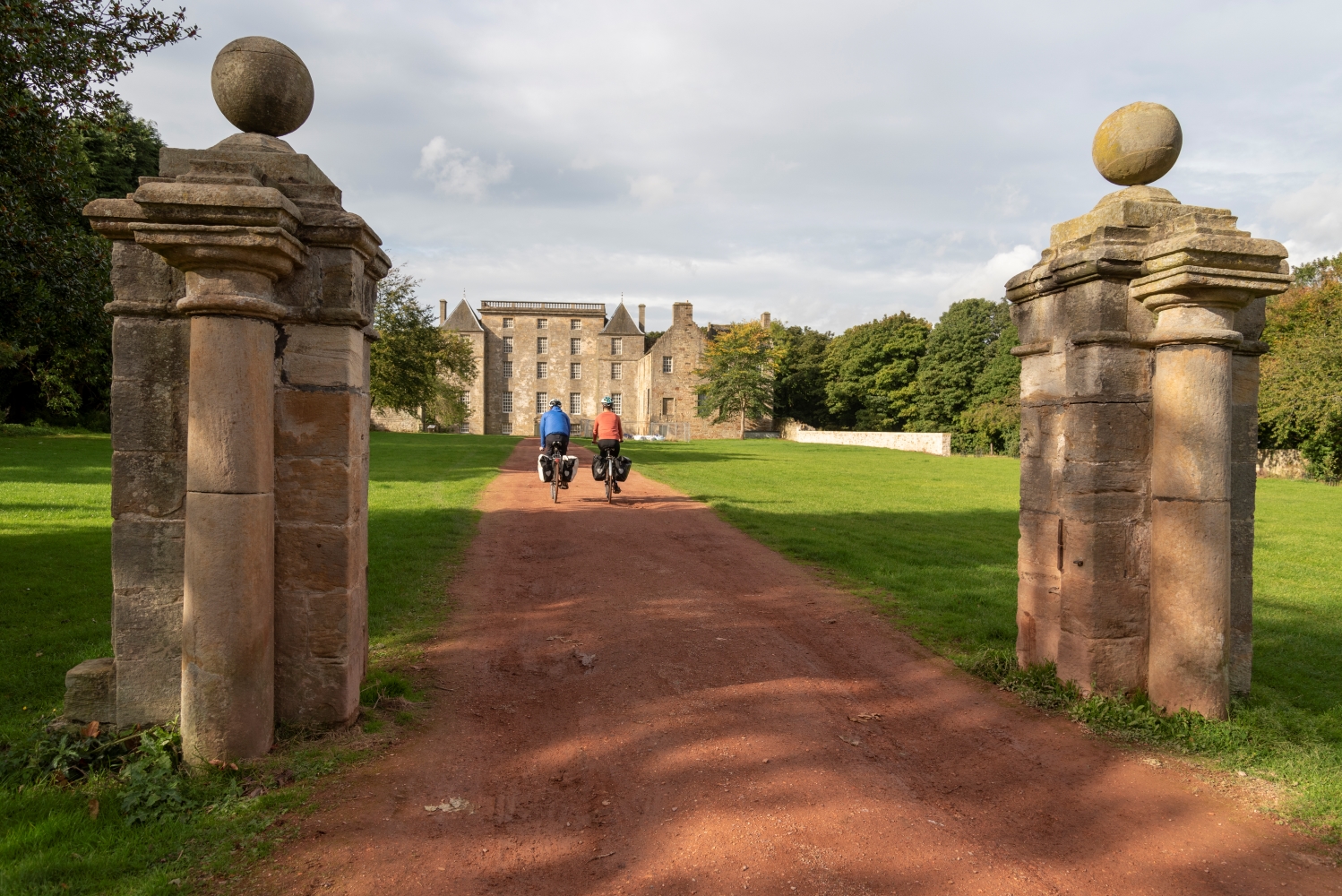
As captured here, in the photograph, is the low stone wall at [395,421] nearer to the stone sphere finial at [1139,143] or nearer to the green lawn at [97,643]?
the green lawn at [97,643]

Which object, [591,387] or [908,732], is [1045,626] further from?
[591,387]

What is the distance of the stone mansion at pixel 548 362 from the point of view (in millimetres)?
62497

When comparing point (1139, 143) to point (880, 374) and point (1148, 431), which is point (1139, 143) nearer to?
point (1148, 431)

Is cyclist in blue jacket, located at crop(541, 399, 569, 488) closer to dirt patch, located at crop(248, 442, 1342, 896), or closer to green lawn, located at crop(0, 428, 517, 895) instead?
green lawn, located at crop(0, 428, 517, 895)

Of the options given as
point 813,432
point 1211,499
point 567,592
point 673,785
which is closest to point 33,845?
point 673,785

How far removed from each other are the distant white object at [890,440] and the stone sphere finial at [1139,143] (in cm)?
3732

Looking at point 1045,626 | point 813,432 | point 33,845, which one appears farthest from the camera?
point 813,432

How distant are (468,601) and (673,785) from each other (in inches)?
146

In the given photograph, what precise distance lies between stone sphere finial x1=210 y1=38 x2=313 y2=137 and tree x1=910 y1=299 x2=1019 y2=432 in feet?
160

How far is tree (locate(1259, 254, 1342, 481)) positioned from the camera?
28.4m

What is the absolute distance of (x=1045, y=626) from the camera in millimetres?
5051

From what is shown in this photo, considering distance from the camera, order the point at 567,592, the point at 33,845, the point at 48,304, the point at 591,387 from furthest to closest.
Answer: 1. the point at 591,387
2. the point at 567,592
3. the point at 48,304
4. the point at 33,845

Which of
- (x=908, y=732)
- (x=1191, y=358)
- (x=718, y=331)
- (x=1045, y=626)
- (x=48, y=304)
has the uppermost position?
(x=718, y=331)

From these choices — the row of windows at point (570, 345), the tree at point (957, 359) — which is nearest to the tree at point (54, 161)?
the tree at point (957, 359)
